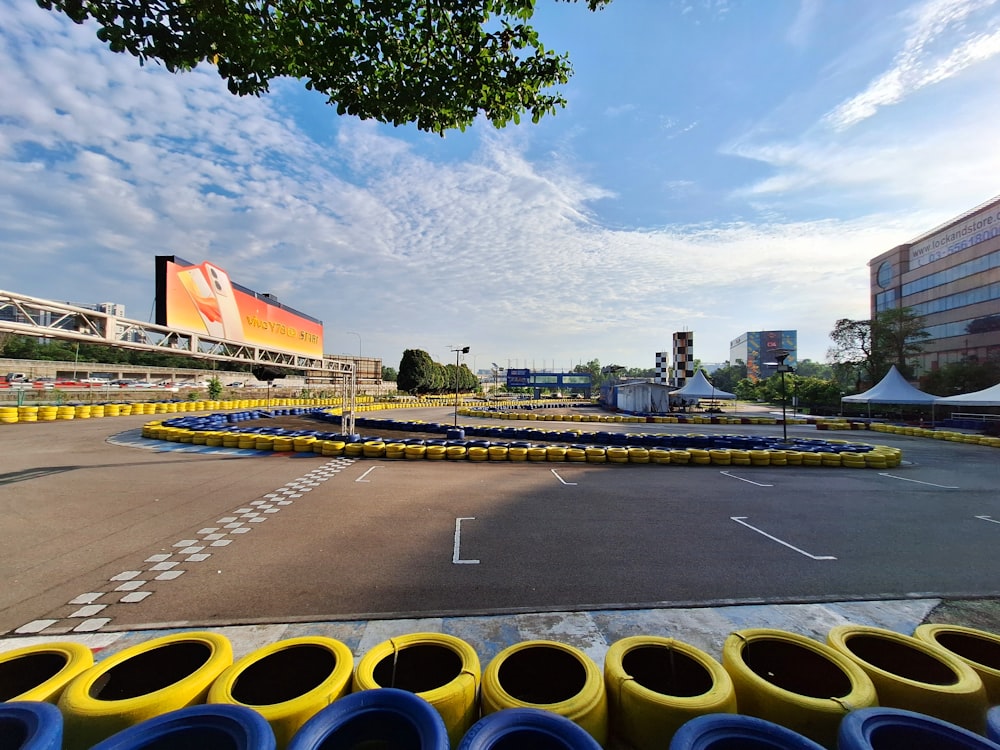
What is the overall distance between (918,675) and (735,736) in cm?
191

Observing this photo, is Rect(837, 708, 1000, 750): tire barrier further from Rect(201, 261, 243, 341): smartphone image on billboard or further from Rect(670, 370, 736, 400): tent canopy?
Rect(670, 370, 736, 400): tent canopy

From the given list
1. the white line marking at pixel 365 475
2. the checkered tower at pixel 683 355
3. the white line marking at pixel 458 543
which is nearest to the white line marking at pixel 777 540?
the white line marking at pixel 458 543

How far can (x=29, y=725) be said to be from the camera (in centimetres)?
183

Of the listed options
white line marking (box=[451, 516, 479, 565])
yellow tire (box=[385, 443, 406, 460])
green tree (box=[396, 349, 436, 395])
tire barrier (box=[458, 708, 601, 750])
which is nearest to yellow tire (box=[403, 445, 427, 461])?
yellow tire (box=[385, 443, 406, 460])

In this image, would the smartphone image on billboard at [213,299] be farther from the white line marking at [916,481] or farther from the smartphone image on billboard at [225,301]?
the white line marking at [916,481]

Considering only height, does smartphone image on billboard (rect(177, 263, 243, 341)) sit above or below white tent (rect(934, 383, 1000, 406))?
above

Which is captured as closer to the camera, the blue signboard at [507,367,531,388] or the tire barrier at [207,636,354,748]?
the tire barrier at [207,636,354,748]

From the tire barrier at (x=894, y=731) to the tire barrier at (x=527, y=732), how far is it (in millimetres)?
1202

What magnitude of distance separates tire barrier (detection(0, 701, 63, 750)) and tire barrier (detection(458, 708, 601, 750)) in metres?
1.79

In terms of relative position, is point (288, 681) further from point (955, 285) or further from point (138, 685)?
point (955, 285)

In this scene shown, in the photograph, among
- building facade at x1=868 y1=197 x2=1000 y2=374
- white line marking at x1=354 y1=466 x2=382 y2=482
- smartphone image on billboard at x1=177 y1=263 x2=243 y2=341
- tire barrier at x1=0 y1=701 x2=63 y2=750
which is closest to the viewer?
tire barrier at x1=0 y1=701 x2=63 y2=750

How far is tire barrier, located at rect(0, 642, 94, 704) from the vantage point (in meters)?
2.53

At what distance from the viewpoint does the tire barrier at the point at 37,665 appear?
8.30 feet

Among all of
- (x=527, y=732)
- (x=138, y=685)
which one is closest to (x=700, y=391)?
(x=527, y=732)
